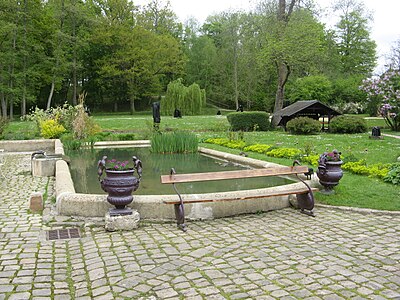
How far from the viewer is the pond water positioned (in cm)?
840

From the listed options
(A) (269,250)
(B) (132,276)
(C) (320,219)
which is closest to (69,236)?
(B) (132,276)

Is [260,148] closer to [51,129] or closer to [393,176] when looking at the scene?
[393,176]

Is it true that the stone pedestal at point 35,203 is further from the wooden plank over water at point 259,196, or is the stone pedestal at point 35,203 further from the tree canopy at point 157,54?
the tree canopy at point 157,54

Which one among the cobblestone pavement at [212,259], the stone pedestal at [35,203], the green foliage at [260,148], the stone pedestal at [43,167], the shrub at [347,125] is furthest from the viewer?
the shrub at [347,125]

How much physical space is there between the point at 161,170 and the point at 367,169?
5.01 meters

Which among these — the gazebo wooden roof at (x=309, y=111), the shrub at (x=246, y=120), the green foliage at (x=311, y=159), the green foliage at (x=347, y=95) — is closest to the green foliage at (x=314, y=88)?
the green foliage at (x=347, y=95)

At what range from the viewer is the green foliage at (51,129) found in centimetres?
1850

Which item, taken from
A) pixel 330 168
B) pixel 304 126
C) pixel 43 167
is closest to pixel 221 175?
pixel 330 168

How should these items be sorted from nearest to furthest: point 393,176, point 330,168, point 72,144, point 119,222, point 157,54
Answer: point 119,222 < point 330,168 < point 393,176 < point 72,144 < point 157,54

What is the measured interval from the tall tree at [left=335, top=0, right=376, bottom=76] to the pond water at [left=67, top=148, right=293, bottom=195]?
4079 cm

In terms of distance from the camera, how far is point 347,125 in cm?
2172

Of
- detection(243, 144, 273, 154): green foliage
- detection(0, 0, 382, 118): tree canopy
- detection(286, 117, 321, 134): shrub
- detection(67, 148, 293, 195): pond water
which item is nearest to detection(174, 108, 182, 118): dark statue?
detection(0, 0, 382, 118): tree canopy

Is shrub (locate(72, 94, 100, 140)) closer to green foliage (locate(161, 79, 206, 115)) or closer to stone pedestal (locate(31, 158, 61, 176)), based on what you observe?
stone pedestal (locate(31, 158, 61, 176))

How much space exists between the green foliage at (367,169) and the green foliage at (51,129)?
1316 cm
